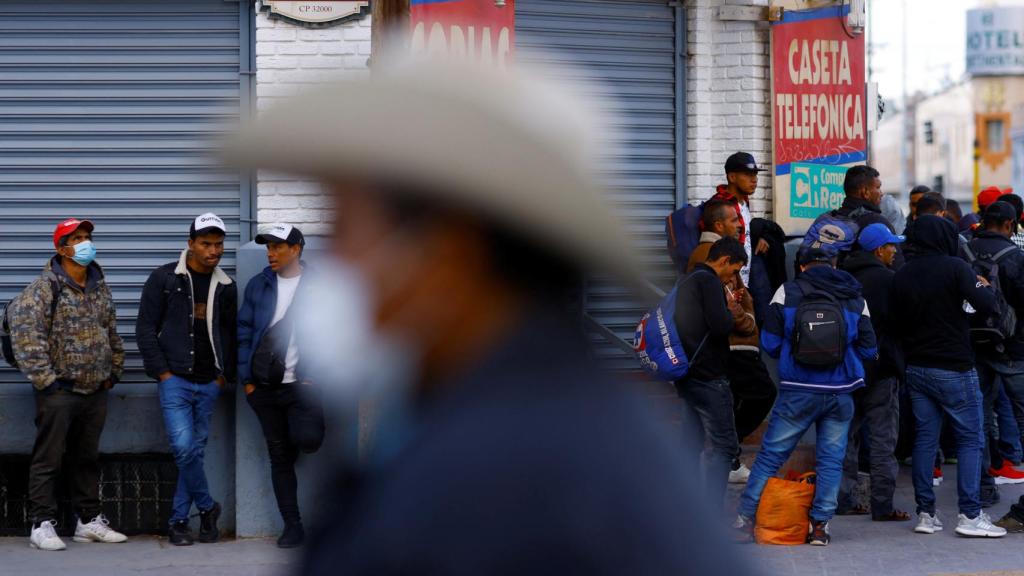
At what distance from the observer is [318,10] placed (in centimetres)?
863

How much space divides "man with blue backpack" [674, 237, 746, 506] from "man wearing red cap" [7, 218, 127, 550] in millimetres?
3476

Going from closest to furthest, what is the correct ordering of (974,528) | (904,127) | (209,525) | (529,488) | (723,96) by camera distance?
(529,488) < (209,525) < (974,528) < (723,96) < (904,127)

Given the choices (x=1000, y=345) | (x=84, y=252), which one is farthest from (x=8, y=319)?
(x=1000, y=345)

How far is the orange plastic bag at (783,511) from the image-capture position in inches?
335

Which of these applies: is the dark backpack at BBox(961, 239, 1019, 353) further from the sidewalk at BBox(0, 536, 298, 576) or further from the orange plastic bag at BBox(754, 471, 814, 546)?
the sidewalk at BBox(0, 536, 298, 576)

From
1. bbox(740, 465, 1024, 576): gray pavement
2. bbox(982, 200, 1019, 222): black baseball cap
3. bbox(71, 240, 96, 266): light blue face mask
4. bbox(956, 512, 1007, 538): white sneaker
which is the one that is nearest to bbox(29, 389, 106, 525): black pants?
bbox(71, 240, 96, 266): light blue face mask

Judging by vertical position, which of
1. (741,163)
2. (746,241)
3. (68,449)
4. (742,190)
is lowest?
(68,449)

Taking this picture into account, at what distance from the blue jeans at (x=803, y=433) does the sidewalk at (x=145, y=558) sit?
9.66 feet

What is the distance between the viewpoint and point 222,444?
8.77 m

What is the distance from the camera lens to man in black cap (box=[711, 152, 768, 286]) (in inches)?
368

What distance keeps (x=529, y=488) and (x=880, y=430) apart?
8013 mm

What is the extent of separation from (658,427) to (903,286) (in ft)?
24.8

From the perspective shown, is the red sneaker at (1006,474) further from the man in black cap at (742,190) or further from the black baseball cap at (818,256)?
the black baseball cap at (818,256)

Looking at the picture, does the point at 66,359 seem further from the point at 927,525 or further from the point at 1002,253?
the point at 1002,253
